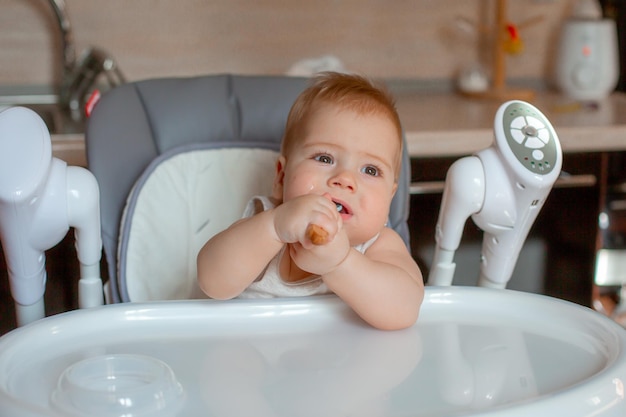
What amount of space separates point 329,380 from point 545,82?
1826mm

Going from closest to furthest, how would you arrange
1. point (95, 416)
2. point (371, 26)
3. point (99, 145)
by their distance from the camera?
point (95, 416) → point (99, 145) → point (371, 26)

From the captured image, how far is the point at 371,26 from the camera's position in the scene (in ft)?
7.72

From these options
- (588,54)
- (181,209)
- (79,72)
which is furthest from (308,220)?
(588,54)

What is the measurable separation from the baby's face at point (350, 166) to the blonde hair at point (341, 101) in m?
0.01

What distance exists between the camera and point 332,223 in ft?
3.15

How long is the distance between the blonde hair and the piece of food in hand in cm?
27

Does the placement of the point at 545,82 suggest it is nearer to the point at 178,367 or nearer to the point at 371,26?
the point at 371,26

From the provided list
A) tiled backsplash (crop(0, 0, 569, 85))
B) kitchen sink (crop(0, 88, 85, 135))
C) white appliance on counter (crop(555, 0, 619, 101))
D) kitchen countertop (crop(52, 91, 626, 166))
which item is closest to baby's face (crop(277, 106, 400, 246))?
kitchen countertop (crop(52, 91, 626, 166))

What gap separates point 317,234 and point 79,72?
1340mm

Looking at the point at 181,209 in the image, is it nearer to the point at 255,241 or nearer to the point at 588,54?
the point at 255,241

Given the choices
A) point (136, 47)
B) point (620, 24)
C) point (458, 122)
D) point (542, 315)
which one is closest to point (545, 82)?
point (620, 24)

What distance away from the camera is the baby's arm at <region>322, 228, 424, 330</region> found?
40.9 inches

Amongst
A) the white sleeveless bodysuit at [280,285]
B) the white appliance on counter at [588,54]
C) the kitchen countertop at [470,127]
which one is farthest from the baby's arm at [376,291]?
the white appliance on counter at [588,54]

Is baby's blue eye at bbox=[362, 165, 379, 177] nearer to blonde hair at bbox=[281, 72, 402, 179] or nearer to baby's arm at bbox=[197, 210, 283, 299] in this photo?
blonde hair at bbox=[281, 72, 402, 179]
